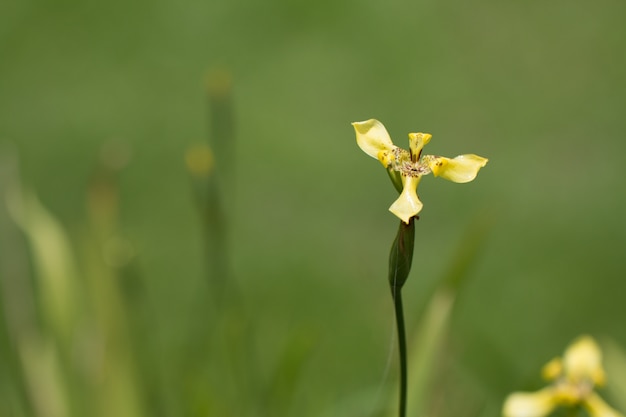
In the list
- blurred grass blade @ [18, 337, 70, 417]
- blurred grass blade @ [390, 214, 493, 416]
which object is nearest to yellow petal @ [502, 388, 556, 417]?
A: blurred grass blade @ [390, 214, 493, 416]

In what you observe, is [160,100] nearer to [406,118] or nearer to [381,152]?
[406,118]

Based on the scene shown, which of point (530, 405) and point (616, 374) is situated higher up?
point (530, 405)

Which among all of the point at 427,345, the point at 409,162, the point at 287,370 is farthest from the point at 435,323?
the point at 409,162

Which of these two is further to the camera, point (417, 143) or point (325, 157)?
point (325, 157)

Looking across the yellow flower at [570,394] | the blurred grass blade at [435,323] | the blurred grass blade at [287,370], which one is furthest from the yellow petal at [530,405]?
the blurred grass blade at [287,370]

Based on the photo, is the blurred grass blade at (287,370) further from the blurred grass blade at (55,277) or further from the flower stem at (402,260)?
the flower stem at (402,260)

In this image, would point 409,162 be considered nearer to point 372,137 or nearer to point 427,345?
point 372,137

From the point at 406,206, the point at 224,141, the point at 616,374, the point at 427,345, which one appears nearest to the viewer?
the point at 406,206
